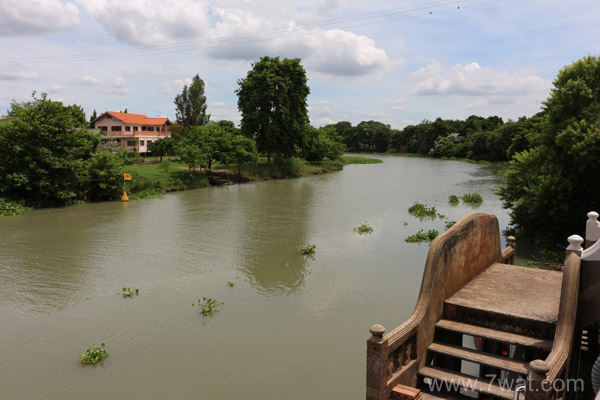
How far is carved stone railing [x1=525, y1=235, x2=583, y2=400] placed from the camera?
3930mm

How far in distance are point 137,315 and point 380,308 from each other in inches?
217

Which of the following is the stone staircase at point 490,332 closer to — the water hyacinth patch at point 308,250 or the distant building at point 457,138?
the water hyacinth patch at point 308,250

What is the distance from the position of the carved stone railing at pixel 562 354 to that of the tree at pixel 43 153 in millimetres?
22720

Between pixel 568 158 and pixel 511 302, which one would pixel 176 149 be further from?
pixel 511 302

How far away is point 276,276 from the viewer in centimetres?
1183

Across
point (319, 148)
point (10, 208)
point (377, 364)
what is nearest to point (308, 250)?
point (377, 364)

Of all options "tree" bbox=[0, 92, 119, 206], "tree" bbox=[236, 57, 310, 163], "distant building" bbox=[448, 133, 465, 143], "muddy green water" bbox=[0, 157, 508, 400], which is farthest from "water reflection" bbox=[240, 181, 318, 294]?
"distant building" bbox=[448, 133, 465, 143]

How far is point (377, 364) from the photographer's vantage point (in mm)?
4648

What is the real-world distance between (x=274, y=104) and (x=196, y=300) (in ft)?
97.1

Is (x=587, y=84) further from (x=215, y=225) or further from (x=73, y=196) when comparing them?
(x=73, y=196)

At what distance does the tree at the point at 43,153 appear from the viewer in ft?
68.1

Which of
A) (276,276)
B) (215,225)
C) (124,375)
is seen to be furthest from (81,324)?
(215,225)

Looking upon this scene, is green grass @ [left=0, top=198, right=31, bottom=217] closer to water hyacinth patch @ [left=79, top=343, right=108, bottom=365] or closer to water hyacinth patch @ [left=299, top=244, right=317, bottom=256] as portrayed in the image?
water hyacinth patch @ [left=299, top=244, right=317, bottom=256]

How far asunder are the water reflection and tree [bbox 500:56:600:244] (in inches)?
303
